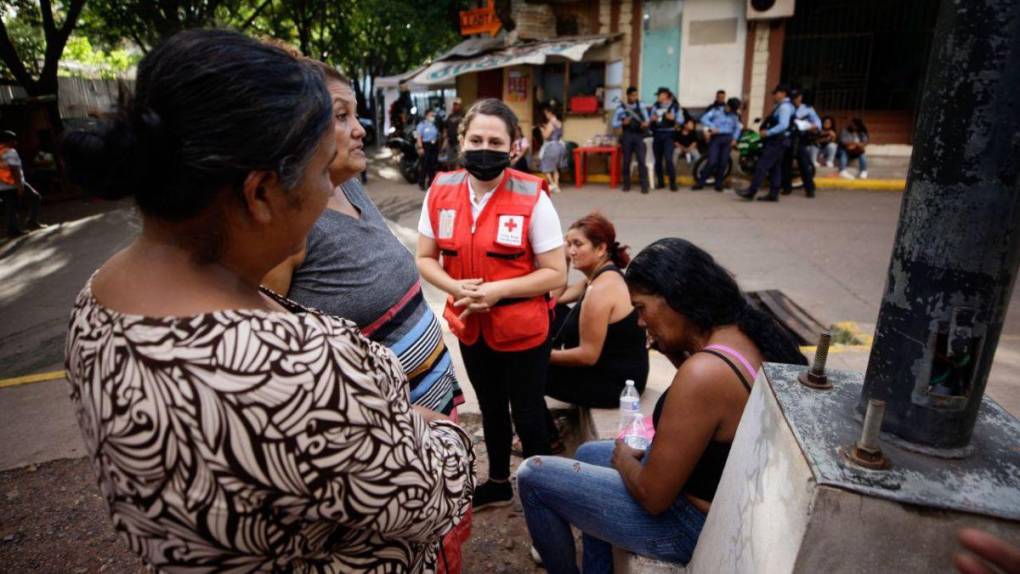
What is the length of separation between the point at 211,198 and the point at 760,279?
607 centimetres

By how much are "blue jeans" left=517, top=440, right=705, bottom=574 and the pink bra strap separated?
451 mm

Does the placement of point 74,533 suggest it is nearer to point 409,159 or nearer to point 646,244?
point 646,244

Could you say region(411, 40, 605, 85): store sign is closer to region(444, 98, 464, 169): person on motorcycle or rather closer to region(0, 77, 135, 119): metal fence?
region(444, 98, 464, 169): person on motorcycle

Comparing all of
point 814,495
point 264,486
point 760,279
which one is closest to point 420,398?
point 264,486

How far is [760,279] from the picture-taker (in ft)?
20.2

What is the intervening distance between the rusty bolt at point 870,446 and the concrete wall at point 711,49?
533 inches

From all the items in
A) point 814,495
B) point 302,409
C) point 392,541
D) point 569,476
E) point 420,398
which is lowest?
point 569,476

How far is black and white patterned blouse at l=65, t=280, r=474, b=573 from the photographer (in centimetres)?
79

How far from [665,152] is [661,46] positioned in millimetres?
3191

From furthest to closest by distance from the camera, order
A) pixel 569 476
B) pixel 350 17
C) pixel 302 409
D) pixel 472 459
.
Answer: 1. pixel 350 17
2. pixel 569 476
3. pixel 472 459
4. pixel 302 409

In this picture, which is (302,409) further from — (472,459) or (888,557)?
(888,557)

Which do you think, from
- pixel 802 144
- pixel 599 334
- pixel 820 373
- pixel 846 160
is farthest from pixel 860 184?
pixel 820 373

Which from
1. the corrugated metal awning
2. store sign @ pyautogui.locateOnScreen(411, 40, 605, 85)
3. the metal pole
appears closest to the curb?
the corrugated metal awning

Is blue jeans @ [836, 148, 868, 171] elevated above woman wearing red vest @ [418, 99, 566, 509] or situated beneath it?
situated beneath
